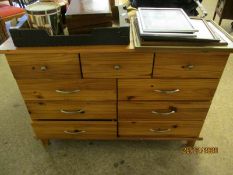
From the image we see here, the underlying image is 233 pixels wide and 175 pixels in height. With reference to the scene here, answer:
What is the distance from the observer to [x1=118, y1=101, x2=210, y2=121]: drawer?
1.08 metres

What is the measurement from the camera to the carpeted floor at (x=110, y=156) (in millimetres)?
1214

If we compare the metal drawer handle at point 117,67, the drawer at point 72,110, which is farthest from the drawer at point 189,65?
the drawer at point 72,110

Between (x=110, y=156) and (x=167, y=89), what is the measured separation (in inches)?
23.2

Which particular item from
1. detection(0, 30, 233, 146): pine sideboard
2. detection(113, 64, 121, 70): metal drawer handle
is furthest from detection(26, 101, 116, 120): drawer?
detection(113, 64, 121, 70): metal drawer handle

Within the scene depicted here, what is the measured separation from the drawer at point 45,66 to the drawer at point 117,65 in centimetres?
5

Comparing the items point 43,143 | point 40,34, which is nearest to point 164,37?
point 40,34

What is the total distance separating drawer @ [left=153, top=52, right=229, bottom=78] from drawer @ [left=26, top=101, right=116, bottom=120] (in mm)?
330

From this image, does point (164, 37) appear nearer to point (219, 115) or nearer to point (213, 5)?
point (219, 115)

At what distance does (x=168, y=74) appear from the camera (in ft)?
3.12

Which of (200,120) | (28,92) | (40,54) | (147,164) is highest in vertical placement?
(40,54)

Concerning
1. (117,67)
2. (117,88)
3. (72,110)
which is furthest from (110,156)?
(117,67)

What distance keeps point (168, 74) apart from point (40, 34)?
1.94 ft

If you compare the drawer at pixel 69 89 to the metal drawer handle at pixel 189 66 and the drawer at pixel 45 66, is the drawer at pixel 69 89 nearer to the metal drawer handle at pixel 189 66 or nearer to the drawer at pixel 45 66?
the drawer at pixel 45 66
